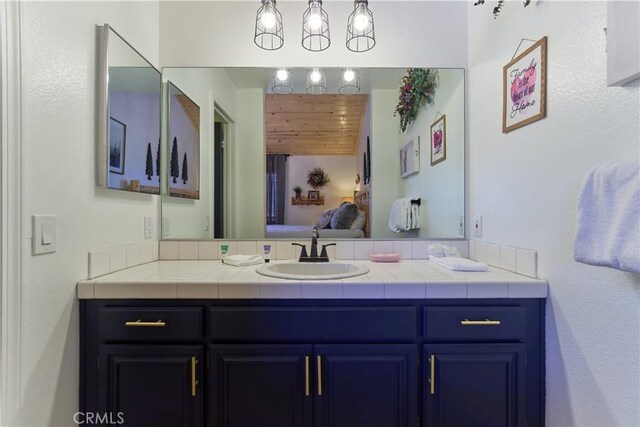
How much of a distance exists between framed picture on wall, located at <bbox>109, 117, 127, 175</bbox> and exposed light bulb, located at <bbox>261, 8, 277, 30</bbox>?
90cm

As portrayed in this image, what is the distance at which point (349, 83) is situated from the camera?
1730 millimetres

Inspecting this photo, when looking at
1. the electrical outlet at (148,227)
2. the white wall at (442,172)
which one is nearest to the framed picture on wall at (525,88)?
the white wall at (442,172)

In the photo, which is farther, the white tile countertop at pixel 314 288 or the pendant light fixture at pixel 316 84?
the pendant light fixture at pixel 316 84

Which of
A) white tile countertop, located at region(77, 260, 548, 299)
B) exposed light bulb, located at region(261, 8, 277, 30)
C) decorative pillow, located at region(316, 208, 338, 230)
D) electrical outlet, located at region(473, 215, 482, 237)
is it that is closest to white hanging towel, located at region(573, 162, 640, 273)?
white tile countertop, located at region(77, 260, 548, 299)

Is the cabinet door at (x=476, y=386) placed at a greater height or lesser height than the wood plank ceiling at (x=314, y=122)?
lesser

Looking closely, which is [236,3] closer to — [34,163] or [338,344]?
[34,163]

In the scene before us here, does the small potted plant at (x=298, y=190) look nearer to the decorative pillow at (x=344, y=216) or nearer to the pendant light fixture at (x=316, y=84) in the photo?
the decorative pillow at (x=344, y=216)

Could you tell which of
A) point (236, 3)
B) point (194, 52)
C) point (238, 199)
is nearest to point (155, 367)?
point (238, 199)

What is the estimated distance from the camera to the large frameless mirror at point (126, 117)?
123 cm

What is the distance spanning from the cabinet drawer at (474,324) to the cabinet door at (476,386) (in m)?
0.04

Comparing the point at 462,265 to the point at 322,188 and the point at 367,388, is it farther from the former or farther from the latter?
the point at 322,188

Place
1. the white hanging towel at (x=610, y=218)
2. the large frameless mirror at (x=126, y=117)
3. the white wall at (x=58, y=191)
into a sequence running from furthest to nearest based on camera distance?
the large frameless mirror at (x=126, y=117) → the white wall at (x=58, y=191) → the white hanging towel at (x=610, y=218)

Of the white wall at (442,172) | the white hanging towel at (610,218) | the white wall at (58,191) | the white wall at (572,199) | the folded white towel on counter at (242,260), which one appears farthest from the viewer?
the white wall at (442,172)

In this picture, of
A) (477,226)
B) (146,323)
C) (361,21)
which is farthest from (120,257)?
(477,226)
